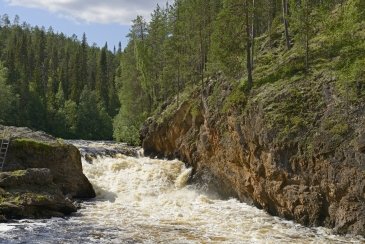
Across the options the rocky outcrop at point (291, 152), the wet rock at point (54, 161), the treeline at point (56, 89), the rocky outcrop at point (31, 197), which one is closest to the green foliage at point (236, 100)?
the rocky outcrop at point (291, 152)

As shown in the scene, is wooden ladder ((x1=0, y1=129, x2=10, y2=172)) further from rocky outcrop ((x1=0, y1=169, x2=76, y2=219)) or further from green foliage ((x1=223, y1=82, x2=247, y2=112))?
green foliage ((x1=223, y1=82, x2=247, y2=112))

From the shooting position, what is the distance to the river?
17.5 metres

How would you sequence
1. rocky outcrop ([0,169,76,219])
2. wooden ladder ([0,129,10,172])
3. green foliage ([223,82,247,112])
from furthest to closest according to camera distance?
green foliage ([223,82,247,112])
wooden ladder ([0,129,10,172])
rocky outcrop ([0,169,76,219])

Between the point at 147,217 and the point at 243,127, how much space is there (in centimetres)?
742

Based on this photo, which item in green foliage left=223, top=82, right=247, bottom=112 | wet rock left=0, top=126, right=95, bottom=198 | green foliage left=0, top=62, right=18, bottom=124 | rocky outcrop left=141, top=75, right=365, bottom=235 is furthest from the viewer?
green foliage left=0, top=62, right=18, bottom=124

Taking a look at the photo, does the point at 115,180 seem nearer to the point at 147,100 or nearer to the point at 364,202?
the point at 364,202

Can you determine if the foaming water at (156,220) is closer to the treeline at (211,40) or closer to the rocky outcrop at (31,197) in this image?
the rocky outcrop at (31,197)

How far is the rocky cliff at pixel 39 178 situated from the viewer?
2062cm

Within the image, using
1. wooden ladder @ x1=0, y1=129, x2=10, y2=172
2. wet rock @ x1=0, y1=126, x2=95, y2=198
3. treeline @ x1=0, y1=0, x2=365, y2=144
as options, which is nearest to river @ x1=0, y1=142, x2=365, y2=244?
wet rock @ x1=0, y1=126, x2=95, y2=198

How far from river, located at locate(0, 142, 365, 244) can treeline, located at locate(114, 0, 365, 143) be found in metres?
7.93

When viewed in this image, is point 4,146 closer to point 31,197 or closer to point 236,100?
point 31,197

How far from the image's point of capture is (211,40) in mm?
32844

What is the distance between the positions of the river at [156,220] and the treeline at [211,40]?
793 cm

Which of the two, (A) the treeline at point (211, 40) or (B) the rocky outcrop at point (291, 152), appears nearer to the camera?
(B) the rocky outcrop at point (291, 152)
